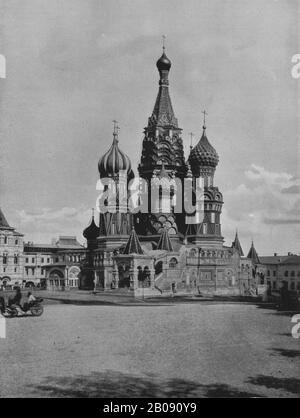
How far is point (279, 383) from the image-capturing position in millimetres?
14492

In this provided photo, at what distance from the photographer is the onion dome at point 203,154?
184 ft

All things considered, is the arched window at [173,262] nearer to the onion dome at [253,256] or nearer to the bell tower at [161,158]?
the bell tower at [161,158]

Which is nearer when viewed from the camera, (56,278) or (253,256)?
(253,256)

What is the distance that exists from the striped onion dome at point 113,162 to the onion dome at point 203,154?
281 inches

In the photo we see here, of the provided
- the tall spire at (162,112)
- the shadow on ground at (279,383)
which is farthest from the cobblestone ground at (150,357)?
the tall spire at (162,112)

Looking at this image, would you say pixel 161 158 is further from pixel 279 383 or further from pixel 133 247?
pixel 279 383

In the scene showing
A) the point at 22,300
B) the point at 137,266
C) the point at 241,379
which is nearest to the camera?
the point at 241,379

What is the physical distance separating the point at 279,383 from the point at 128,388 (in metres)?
3.97

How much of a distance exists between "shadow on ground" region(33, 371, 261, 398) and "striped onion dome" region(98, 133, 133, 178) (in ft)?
131

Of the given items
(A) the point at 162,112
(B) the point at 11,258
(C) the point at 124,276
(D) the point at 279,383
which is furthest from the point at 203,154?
(D) the point at 279,383
